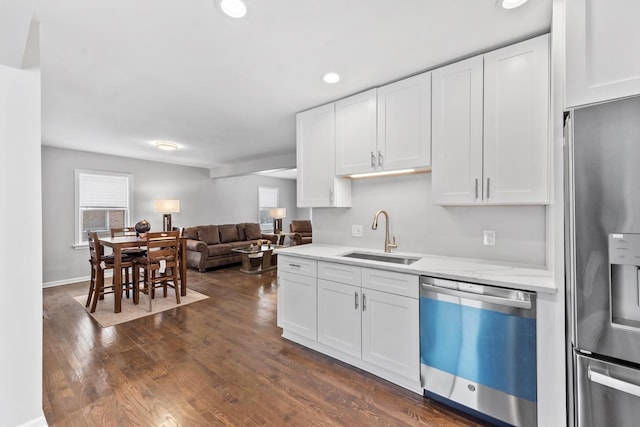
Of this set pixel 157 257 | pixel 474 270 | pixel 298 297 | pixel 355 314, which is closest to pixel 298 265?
pixel 298 297

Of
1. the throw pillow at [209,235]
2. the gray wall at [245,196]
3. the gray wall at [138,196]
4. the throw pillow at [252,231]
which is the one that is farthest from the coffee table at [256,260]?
the gray wall at [245,196]

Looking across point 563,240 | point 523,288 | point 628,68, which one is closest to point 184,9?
point 628,68

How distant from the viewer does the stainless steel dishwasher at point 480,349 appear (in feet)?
5.16

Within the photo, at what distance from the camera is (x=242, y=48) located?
79.2 inches

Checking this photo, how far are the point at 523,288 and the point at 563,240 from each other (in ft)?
1.44

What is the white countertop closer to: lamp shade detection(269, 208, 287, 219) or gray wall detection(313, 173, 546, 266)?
gray wall detection(313, 173, 546, 266)

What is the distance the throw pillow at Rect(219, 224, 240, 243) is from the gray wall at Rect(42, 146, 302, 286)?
0.69 metres

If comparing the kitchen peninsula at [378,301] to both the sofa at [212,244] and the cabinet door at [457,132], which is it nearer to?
the cabinet door at [457,132]

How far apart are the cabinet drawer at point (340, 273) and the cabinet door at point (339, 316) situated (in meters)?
0.04

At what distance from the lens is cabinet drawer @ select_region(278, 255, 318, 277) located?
257cm

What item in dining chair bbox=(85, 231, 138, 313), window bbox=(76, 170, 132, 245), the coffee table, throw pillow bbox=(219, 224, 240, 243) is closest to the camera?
dining chair bbox=(85, 231, 138, 313)


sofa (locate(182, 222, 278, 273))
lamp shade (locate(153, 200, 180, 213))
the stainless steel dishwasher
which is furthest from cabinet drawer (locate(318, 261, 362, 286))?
lamp shade (locate(153, 200, 180, 213))

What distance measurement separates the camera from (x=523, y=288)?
61.3 inches

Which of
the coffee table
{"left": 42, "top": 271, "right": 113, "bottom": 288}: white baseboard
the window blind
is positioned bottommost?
{"left": 42, "top": 271, "right": 113, "bottom": 288}: white baseboard
